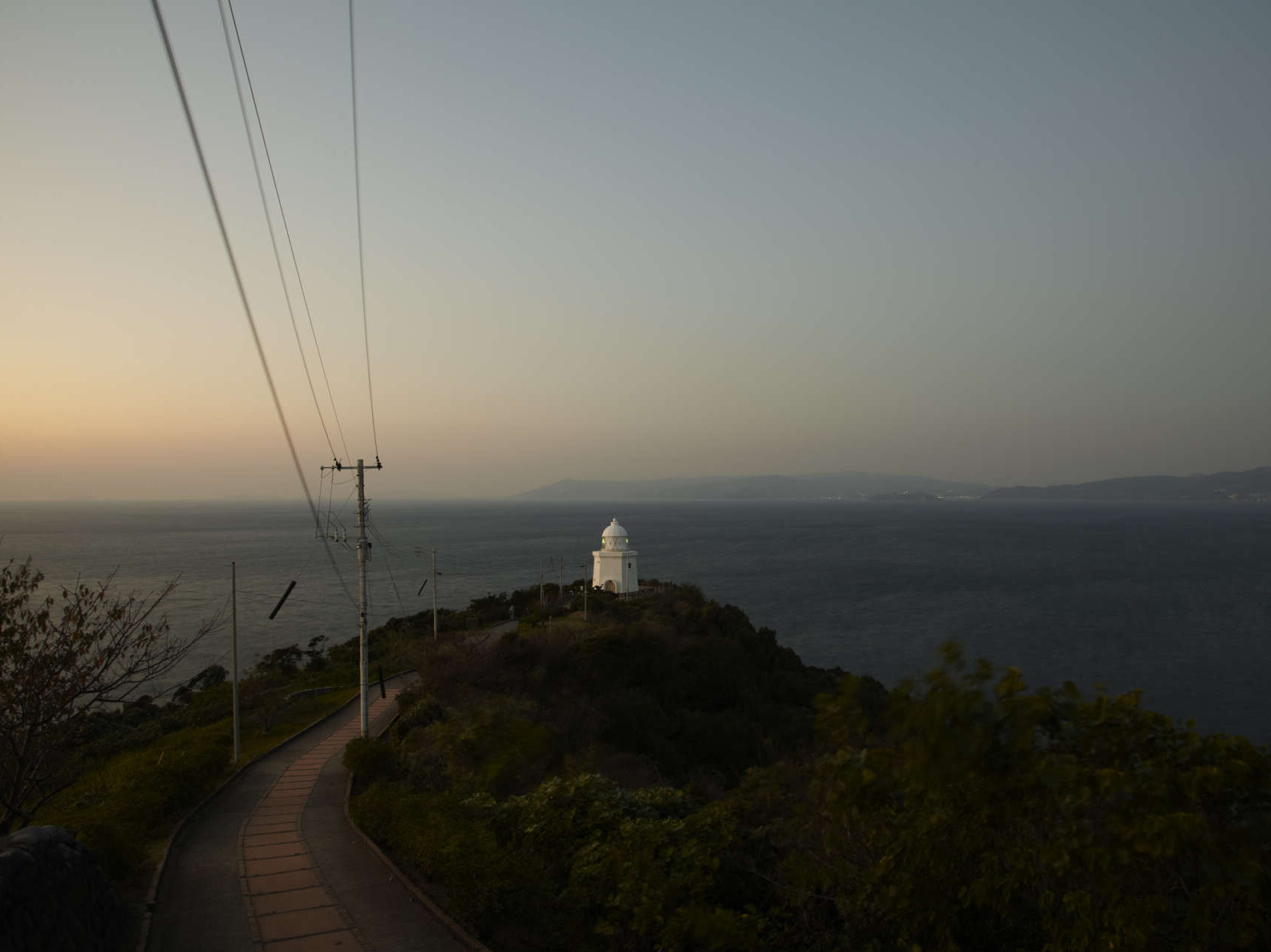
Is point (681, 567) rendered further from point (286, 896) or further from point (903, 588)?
point (286, 896)

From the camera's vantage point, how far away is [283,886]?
1237cm

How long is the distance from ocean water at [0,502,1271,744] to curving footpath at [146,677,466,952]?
87.9 feet

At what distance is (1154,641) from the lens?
51.8 m

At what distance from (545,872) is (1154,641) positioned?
5430cm

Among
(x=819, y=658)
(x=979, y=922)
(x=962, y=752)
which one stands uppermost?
(x=962, y=752)

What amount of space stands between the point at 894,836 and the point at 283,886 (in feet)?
33.3

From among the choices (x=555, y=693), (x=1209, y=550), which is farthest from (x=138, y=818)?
(x=1209, y=550)

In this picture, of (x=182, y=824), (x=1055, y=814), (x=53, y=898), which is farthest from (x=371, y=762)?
(x=1055, y=814)

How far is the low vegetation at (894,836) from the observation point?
5031 millimetres

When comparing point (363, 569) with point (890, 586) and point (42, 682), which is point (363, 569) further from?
point (890, 586)

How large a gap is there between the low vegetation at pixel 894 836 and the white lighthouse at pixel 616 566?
103 ft

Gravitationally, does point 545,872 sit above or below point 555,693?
above

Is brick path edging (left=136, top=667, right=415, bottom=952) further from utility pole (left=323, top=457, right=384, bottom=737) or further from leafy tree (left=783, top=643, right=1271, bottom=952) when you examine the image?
leafy tree (left=783, top=643, right=1271, bottom=952)

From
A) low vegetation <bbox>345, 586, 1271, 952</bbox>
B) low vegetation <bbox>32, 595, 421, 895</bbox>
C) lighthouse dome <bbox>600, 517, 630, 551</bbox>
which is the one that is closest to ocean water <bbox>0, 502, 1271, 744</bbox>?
lighthouse dome <bbox>600, 517, 630, 551</bbox>
